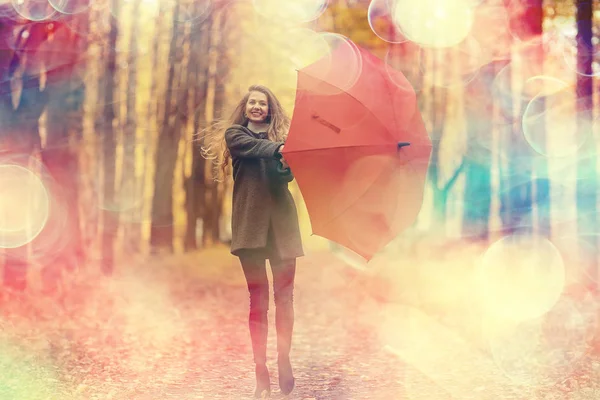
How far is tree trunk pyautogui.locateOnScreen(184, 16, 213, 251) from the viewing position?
15859mm

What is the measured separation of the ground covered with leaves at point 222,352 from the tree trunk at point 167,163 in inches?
176

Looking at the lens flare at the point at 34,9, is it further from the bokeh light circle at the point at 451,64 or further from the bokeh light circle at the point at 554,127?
the bokeh light circle at the point at 554,127

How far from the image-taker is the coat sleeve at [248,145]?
15.6 ft

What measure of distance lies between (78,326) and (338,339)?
3.27 metres

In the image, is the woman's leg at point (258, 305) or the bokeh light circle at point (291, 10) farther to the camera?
the bokeh light circle at point (291, 10)

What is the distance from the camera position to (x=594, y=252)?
11719 mm

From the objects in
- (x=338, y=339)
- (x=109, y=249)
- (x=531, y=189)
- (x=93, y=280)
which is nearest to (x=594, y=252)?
(x=531, y=189)

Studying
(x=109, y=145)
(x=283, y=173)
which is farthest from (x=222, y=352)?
(x=109, y=145)

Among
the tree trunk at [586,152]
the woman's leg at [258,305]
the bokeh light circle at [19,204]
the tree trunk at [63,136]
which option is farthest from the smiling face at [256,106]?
the bokeh light circle at [19,204]

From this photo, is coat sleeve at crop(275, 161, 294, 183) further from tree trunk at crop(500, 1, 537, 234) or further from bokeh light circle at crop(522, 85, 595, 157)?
tree trunk at crop(500, 1, 537, 234)

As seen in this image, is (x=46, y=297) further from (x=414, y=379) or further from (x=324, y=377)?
(x=414, y=379)

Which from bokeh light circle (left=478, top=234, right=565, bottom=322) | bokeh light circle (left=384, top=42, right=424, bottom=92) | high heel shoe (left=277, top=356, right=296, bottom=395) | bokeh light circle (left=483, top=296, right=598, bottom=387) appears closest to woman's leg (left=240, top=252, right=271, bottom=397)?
high heel shoe (left=277, top=356, right=296, bottom=395)

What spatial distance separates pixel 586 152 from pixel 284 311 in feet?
32.1

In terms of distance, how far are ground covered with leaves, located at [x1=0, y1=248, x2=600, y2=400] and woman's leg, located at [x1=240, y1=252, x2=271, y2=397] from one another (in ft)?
1.10
